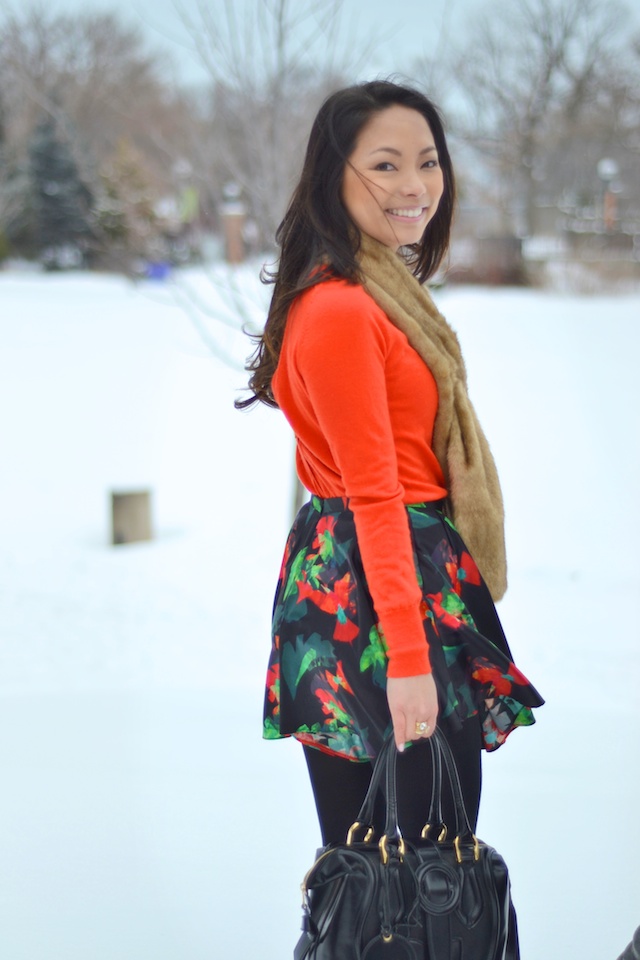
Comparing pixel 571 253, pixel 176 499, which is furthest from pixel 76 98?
pixel 176 499

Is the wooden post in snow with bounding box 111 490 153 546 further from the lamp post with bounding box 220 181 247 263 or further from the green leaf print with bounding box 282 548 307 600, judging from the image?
the green leaf print with bounding box 282 548 307 600

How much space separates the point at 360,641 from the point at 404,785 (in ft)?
0.71

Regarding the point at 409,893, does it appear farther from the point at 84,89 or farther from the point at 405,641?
the point at 84,89

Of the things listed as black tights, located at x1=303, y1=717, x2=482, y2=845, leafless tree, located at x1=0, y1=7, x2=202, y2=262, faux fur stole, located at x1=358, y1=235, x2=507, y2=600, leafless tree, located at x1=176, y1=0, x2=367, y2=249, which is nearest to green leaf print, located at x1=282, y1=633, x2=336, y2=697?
black tights, located at x1=303, y1=717, x2=482, y2=845

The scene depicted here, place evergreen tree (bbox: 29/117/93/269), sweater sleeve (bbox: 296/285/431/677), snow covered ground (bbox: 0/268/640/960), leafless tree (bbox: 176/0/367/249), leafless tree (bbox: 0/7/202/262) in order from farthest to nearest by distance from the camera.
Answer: leafless tree (bbox: 0/7/202/262) < evergreen tree (bbox: 29/117/93/269) < leafless tree (bbox: 176/0/367/249) < snow covered ground (bbox: 0/268/640/960) < sweater sleeve (bbox: 296/285/431/677)

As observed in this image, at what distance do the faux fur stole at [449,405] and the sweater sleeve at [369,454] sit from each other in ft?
0.31

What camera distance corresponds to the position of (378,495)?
1.41 metres

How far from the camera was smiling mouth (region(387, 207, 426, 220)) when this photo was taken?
1.55 m

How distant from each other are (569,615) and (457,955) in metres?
3.43

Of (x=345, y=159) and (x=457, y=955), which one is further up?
(x=345, y=159)

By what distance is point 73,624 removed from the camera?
467cm

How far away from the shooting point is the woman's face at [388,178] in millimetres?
1534

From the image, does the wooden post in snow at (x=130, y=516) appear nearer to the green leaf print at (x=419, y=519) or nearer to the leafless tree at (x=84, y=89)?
the green leaf print at (x=419, y=519)

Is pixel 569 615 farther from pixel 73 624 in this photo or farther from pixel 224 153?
pixel 224 153
